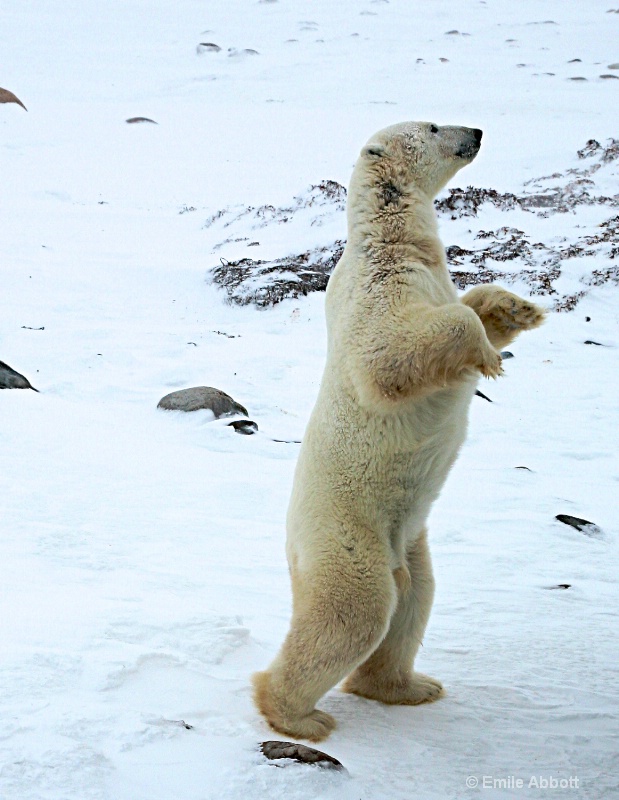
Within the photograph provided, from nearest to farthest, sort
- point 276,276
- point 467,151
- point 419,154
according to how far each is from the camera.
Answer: point 419,154 < point 467,151 < point 276,276

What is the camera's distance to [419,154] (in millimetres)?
3971

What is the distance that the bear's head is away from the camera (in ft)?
12.9

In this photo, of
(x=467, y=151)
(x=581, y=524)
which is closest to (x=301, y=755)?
(x=467, y=151)

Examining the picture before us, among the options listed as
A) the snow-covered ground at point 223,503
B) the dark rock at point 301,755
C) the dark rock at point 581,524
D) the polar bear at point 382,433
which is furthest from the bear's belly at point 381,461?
the dark rock at point 581,524

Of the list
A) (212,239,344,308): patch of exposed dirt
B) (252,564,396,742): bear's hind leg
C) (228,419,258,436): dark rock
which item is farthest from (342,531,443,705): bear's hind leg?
(212,239,344,308): patch of exposed dirt

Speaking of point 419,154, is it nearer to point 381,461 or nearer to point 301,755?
point 381,461

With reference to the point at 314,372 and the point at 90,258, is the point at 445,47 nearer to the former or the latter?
the point at 90,258

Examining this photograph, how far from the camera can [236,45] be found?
1345 inches

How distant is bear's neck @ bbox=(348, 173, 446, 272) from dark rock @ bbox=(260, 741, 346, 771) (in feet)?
5.71

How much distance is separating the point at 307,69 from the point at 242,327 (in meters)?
20.8

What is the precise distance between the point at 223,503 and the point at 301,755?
3.44m

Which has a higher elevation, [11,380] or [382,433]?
[382,433]

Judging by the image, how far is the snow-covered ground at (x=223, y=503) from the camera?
3.11 metres

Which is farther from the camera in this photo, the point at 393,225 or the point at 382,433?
the point at 393,225
